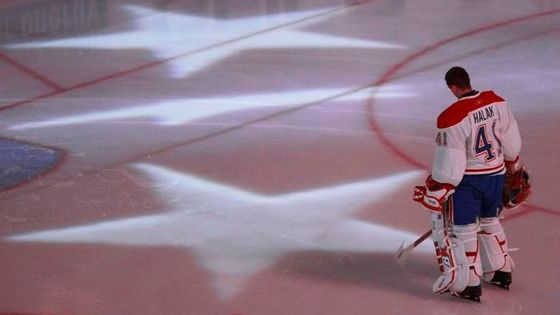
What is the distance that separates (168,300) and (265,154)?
1991 millimetres

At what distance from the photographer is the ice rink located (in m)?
5.39

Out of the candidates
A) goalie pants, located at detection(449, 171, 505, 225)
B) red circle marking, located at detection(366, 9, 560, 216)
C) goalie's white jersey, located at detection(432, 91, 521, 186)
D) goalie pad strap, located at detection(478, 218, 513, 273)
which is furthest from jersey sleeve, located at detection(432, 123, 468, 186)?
red circle marking, located at detection(366, 9, 560, 216)

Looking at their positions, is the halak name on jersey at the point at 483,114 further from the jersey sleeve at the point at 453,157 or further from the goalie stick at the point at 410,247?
the goalie stick at the point at 410,247

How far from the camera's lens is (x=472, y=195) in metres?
5.01

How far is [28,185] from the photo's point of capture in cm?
666

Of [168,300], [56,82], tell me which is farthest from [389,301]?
[56,82]

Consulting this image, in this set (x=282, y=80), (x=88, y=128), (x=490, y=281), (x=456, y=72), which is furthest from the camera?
(x=282, y=80)

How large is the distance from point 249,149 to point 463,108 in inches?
96.1

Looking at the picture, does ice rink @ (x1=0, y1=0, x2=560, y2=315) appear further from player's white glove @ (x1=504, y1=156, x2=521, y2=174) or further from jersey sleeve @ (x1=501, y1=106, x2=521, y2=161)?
jersey sleeve @ (x1=501, y1=106, x2=521, y2=161)

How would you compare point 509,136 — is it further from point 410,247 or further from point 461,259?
point 410,247

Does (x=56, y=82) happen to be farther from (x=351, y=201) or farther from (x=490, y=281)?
(x=490, y=281)

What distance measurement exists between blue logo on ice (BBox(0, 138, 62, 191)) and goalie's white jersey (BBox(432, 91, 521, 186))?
9.28 feet

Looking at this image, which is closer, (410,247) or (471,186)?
(471,186)

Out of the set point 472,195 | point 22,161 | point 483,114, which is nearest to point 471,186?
point 472,195
